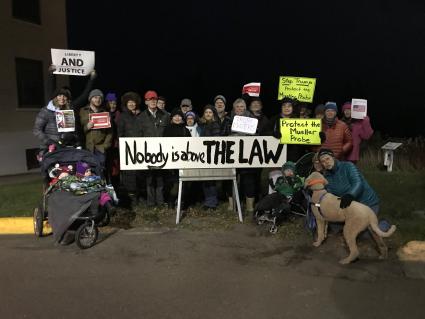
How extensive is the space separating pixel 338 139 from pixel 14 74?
12730 millimetres

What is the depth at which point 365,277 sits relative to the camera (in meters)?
4.90

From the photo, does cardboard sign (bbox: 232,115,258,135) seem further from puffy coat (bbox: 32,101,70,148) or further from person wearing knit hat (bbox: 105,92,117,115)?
puffy coat (bbox: 32,101,70,148)

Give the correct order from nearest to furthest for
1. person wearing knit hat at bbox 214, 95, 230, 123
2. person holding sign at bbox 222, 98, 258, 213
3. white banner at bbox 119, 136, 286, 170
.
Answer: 1. white banner at bbox 119, 136, 286, 170
2. person holding sign at bbox 222, 98, 258, 213
3. person wearing knit hat at bbox 214, 95, 230, 123

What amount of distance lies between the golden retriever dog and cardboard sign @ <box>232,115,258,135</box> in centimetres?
154

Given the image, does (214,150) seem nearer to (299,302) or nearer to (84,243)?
(84,243)

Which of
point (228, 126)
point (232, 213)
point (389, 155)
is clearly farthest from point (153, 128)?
point (389, 155)

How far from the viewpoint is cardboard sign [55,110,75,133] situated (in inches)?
263

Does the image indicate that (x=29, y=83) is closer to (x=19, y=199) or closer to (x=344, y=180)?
(x=19, y=199)

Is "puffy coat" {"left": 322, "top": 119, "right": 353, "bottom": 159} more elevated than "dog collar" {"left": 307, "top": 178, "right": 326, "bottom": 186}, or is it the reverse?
"puffy coat" {"left": 322, "top": 119, "right": 353, "bottom": 159}

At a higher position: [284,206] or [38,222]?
[284,206]

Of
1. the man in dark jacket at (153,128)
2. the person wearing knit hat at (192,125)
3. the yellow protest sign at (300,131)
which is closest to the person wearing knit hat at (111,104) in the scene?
the man in dark jacket at (153,128)

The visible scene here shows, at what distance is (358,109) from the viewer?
24.8 feet

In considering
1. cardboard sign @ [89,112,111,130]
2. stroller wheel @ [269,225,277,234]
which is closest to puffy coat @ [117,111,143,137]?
cardboard sign @ [89,112,111,130]

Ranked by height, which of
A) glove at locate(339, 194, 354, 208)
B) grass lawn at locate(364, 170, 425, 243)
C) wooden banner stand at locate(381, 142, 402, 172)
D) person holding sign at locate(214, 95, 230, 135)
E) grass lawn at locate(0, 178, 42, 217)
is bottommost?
grass lawn at locate(0, 178, 42, 217)
